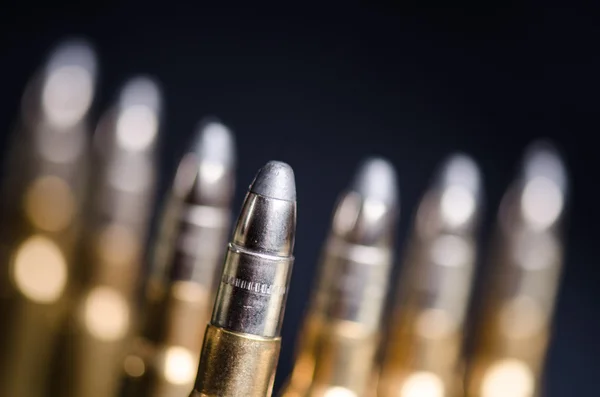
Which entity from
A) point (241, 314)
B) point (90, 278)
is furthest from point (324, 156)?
point (241, 314)

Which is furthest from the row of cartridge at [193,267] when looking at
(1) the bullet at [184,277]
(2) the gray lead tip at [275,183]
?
(2) the gray lead tip at [275,183]

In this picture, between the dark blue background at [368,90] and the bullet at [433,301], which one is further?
the dark blue background at [368,90]

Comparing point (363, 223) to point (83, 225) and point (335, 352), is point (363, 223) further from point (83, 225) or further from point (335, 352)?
point (83, 225)

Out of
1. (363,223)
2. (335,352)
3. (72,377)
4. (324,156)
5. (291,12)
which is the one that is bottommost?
(72,377)

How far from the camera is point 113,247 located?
1352 mm

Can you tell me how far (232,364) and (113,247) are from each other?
2.02ft

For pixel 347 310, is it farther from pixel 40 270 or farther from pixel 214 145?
pixel 40 270

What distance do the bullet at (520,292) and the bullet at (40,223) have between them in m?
0.68

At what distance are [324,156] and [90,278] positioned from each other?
75cm

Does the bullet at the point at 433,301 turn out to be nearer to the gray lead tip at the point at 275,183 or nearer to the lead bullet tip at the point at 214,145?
the lead bullet tip at the point at 214,145

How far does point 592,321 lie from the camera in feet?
6.54

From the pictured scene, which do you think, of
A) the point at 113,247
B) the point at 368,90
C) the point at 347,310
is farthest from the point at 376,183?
the point at 368,90

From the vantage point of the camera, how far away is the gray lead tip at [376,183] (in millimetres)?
1200

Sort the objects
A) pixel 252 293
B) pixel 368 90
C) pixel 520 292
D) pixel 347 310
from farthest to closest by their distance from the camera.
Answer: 1. pixel 368 90
2. pixel 520 292
3. pixel 347 310
4. pixel 252 293
